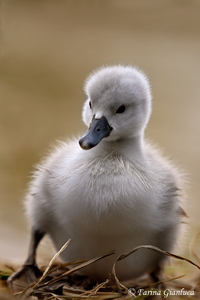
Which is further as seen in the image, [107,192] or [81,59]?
[81,59]

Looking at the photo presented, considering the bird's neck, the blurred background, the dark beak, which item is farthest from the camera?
the blurred background

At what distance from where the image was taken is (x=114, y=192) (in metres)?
0.93

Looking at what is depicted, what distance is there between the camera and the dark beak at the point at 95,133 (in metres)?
0.91

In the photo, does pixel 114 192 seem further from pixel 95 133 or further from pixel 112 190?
pixel 95 133

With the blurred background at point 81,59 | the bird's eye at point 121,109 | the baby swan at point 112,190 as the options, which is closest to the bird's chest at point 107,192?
the baby swan at point 112,190

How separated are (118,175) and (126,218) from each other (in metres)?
A: 0.09

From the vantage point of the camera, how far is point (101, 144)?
1033mm

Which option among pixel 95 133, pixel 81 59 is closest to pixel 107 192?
pixel 95 133

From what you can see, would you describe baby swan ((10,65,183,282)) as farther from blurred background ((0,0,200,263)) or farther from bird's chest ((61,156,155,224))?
blurred background ((0,0,200,263))

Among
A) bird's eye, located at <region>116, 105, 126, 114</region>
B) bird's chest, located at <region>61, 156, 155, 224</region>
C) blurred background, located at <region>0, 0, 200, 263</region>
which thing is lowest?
bird's chest, located at <region>61, 156, 155, 224</region>

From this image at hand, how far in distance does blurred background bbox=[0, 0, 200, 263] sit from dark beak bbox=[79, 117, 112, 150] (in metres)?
0.87

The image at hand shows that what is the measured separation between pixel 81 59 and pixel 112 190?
116cm

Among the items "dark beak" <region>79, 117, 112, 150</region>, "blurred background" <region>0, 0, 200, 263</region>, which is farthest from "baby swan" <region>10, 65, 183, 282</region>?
"blurred background" <region>0, 0, 200, 263</region>

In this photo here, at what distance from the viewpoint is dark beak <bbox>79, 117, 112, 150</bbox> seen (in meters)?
0.91
